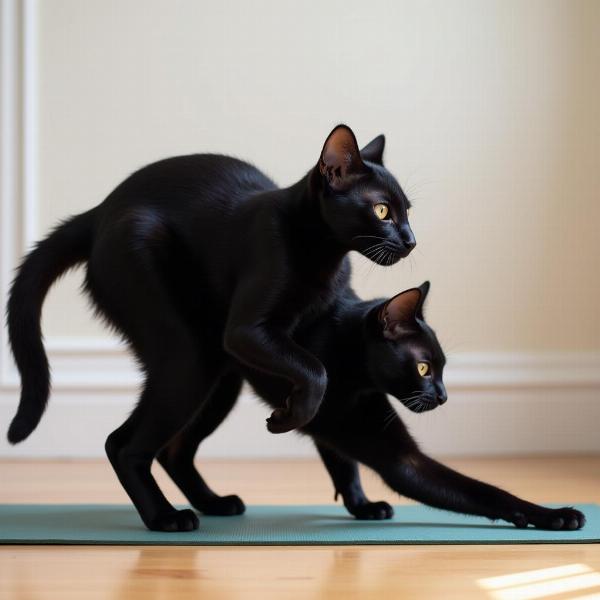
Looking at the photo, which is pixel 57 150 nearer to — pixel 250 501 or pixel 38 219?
pixel 38 219

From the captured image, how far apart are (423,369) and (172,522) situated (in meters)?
0.47

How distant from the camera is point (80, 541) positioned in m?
1.50

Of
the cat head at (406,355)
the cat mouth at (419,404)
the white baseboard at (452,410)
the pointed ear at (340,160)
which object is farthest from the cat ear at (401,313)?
the white baseboard at (452,410)

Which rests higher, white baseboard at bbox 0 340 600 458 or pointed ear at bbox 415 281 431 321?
pointed ear at bbox 415 281 431 321

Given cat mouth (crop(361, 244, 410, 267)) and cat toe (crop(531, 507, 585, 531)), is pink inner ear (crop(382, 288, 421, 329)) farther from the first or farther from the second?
cat toe (crop(531, 507, 585, 531))

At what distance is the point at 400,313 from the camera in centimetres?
163

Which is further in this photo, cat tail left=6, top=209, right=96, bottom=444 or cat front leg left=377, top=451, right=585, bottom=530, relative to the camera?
cat tail left=6, top=209, right=96, bottom=444

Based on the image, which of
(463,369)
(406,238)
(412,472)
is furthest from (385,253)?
(463,369)

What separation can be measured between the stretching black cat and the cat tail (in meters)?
0.36

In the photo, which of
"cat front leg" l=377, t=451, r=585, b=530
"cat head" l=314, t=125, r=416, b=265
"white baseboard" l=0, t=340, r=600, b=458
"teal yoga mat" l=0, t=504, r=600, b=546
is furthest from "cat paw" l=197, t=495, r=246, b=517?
"white baseboard" l=0, t=340, r=600, b=458

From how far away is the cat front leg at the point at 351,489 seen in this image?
5.78ft

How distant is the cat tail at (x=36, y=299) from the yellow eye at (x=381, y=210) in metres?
0.53

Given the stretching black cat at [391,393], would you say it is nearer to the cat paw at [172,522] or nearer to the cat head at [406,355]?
the cat head at [406,355]

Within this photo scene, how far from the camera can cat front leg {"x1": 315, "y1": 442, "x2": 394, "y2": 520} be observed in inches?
69.4
